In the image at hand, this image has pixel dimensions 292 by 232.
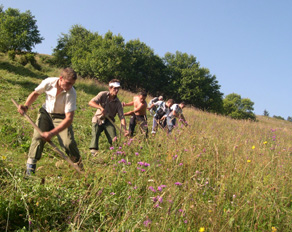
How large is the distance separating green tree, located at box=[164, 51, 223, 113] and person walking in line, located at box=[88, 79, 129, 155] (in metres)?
39.1

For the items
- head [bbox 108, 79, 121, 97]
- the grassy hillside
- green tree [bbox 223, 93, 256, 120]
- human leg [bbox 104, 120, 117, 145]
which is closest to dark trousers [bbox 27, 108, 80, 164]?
the grassy hillside

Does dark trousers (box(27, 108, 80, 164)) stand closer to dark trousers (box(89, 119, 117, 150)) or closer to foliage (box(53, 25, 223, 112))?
dark trousers (box(89, 119, 117, 150))

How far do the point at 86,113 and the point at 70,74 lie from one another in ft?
23.9

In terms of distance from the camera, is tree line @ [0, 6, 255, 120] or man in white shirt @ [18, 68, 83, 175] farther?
tree line @ [0, 6, 255, 120]

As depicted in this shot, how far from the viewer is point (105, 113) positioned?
16.9 feet

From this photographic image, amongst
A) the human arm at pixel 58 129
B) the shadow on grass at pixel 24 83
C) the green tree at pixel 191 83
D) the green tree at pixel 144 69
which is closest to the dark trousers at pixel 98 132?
Result: the human arm at pixel 58 129

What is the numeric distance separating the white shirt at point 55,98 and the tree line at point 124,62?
90.9ft

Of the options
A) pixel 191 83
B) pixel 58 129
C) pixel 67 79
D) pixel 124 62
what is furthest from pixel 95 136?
pixel 191 83

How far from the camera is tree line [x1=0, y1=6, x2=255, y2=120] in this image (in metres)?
31.4

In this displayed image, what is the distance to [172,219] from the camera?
2.40 meters

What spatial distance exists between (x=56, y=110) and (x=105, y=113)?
52.2 inches

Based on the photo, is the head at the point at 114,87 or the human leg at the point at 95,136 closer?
the human leg at the point at 95,136

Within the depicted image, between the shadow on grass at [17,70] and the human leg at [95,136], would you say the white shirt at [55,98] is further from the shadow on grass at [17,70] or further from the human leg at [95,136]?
the shadow on grass at [17,70]

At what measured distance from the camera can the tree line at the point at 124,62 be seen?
31425 millimetres
